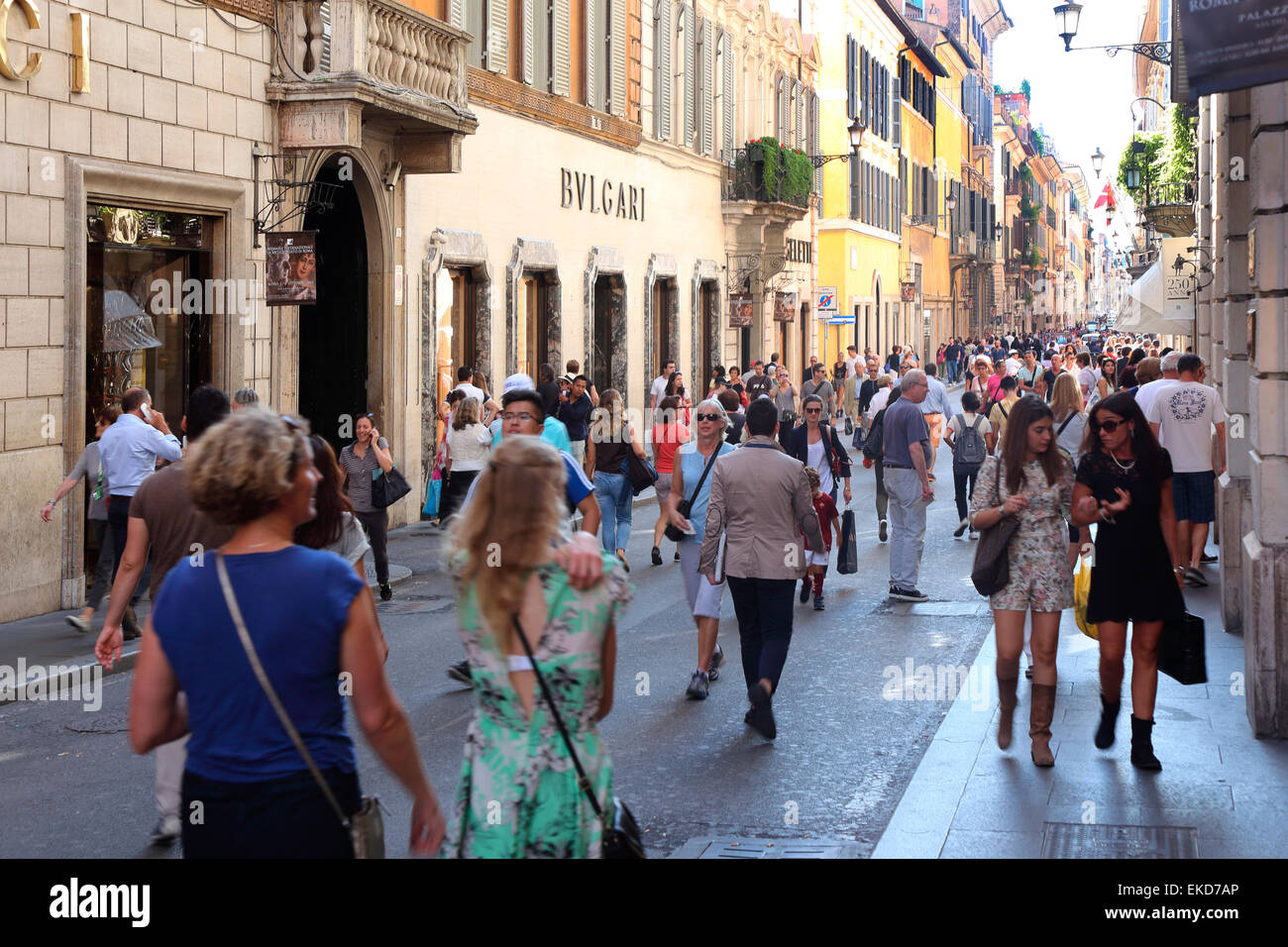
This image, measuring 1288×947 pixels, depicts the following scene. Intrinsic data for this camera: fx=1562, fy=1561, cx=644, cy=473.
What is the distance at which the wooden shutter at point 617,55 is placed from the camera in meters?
25.4

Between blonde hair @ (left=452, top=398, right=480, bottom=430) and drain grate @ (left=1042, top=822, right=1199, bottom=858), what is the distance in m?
7.56

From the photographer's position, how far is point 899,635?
1098 cm

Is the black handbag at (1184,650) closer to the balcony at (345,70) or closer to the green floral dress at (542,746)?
the green floral dress at (542,746)

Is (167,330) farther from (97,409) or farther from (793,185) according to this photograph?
(793,185)

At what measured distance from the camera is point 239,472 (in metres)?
3.44

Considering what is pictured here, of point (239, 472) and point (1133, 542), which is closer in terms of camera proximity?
point (239, 472)

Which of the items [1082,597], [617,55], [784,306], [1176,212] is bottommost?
[1082,597]

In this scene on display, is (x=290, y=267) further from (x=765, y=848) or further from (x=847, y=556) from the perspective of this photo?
(x=765, y=848)

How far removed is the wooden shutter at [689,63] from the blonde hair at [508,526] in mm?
26528

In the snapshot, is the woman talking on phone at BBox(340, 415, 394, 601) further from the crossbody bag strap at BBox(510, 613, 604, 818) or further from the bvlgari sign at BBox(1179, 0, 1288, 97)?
the crossbody bag strap at BBox(510, 613, 604, 818)

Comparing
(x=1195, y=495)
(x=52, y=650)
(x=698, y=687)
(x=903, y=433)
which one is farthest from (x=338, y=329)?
(x=698, y=687)

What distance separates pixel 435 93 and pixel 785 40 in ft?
71.5

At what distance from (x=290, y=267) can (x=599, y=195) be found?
37.5ft

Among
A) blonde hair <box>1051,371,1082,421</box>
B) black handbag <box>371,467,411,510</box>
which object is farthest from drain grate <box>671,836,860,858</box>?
blonde hair <box>1051,371,1082,421</box>
